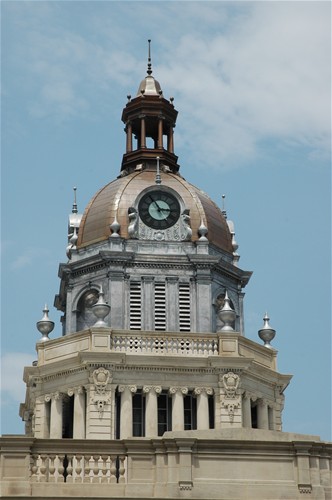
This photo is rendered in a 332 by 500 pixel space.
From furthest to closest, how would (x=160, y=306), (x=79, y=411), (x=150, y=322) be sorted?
(x=160, y=306) < (x=150, y=322) < (x=79, y=411)

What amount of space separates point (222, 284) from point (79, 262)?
7375 mm

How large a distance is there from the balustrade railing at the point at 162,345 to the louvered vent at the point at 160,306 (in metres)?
3.02

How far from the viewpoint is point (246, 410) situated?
178ft

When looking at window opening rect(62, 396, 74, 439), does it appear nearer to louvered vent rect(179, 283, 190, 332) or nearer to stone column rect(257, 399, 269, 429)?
louvered vent rect(179, 283, 190, 332)

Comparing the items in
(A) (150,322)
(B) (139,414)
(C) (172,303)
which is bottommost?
→ (B) (139,414)

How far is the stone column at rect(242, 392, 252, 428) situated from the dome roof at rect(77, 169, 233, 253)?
388 inches

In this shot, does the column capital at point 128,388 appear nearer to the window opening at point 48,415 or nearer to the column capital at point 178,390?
the column capital at point 178,390

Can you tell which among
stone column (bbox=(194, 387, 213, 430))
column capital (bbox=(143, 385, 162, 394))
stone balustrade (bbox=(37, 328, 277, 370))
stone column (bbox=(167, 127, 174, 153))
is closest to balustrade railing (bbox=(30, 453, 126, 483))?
stone column (bbox=(194, 387, 213, 430))

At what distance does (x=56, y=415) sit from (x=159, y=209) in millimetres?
13065

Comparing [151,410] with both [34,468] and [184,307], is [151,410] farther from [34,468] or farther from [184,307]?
[34,468]

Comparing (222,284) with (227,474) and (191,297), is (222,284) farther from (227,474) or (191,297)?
(227,474)

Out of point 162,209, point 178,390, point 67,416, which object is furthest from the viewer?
point 162,209

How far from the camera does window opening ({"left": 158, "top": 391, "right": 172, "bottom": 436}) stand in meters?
53.6

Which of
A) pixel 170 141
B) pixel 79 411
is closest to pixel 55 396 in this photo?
pixel 79 411
